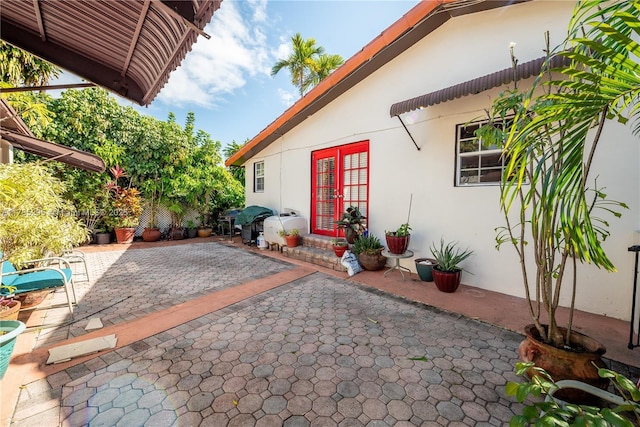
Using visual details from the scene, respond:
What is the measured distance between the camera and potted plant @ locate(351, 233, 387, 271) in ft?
16.3

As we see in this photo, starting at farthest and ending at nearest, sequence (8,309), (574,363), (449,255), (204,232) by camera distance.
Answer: (204,232), (449,255), (8,309), (574,363)

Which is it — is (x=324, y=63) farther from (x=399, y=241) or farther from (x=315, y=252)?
(x=399, y=241)

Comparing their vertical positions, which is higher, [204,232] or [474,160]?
[474,160]

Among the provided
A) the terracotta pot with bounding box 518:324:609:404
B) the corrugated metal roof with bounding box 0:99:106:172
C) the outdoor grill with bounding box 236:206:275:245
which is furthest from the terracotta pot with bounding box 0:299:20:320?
the outdoor grill with bounding box 236:206:275:245

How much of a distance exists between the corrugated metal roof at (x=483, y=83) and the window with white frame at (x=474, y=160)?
0.79m

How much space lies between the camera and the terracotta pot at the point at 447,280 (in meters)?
3.87

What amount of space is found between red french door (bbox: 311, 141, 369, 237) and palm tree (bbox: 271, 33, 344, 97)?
392 inches

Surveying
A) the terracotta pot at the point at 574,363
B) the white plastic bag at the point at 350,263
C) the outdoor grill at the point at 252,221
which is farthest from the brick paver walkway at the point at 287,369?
the outdoor grill at the point at 252,221

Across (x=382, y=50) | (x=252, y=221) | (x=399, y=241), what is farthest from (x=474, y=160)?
(x=252, y=221)

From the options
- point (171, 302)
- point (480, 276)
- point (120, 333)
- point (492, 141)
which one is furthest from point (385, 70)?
point (120, 333)

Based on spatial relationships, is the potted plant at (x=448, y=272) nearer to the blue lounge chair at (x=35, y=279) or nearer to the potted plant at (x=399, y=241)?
the potted plant at (x=399, y=241)

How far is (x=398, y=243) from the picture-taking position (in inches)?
178

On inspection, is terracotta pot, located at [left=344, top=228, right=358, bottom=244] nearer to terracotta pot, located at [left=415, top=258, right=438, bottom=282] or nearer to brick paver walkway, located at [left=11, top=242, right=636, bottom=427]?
terracotta pot, located at [left=415, top=258, right=438, bottom=282]

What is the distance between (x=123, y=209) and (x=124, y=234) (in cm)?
80
